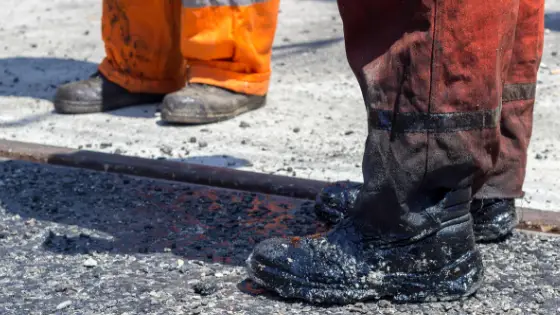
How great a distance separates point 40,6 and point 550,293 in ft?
13.0

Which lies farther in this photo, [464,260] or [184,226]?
[184,226]

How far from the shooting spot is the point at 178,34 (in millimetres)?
3863

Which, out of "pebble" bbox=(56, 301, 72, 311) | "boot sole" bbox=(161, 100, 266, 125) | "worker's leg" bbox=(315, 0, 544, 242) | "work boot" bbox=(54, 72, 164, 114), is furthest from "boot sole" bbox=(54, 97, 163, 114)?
"pebble" bbox=(56, 301, 72, 311)

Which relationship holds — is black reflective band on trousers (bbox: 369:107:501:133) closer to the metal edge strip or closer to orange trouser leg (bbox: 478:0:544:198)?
orange trouser leg (bbox: 478:0:544:198)

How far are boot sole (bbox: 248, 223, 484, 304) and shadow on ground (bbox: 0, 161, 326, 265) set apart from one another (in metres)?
0.29

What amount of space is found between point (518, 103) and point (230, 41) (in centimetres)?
145

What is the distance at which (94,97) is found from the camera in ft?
12.2

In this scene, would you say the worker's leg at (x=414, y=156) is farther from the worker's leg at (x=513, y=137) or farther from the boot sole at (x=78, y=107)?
the boot sole at (x=78, y=107)

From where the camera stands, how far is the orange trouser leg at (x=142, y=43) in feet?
12.3

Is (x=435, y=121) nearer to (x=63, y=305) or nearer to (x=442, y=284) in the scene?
(x=442, y=284)

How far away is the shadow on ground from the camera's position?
2443 mm

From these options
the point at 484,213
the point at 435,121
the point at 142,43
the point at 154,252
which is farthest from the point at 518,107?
the point at 142,43

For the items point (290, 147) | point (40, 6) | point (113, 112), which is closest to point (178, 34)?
point (113, 112)

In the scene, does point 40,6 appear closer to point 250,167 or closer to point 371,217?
point 250,167
